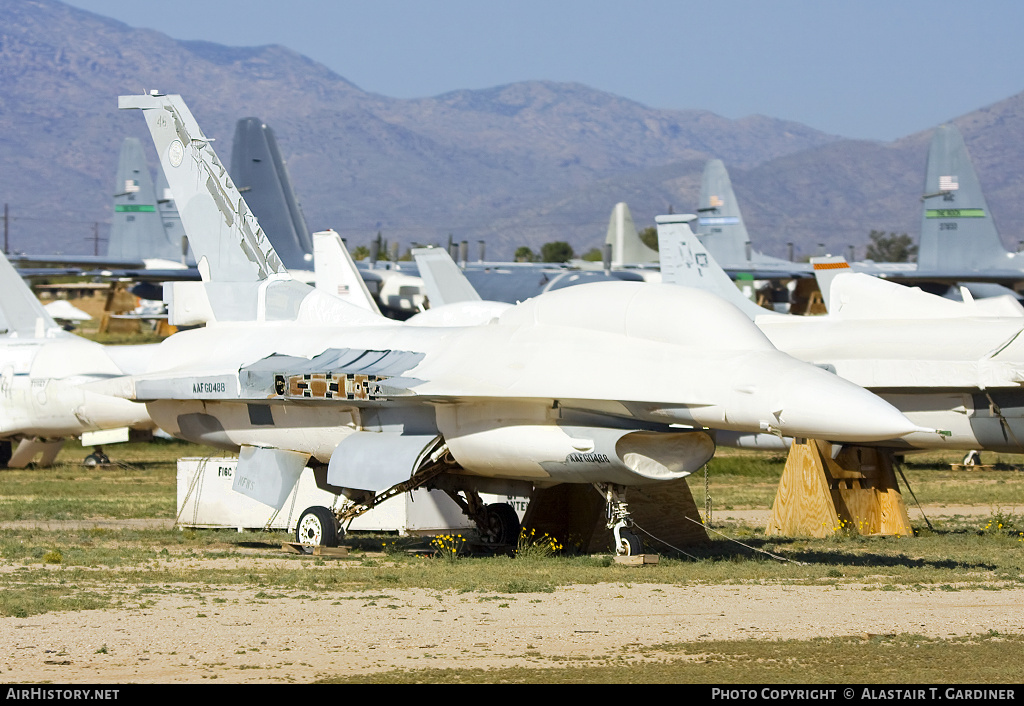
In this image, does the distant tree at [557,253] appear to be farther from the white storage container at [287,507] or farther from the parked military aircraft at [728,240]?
the white storage container at [287,507]

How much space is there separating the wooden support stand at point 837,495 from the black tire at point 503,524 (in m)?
3.96

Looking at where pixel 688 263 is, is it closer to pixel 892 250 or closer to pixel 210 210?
pixel 210 210

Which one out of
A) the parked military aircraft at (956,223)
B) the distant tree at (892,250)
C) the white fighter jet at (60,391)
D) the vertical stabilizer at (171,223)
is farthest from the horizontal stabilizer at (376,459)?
→ the distant tree at (892,250)

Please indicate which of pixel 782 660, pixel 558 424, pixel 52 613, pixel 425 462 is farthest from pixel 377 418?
pixel 782 660

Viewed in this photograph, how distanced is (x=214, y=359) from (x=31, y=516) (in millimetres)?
5333

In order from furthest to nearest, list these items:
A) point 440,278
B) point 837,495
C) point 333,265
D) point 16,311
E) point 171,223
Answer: point 171,223
point 440,278
point 16,311
point 333,265
point 837,495

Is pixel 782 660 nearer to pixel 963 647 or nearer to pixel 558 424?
pixel 963 647

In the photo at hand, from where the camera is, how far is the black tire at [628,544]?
1504cm

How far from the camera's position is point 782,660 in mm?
9734

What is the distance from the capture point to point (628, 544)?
1505cm

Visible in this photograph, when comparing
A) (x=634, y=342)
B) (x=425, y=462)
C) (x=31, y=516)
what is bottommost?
(x=31, y=516)

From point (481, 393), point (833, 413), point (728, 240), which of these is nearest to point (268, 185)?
point (728, 240)

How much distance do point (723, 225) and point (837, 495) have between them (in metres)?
53.6

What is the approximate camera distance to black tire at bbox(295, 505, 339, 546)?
55.0ft
